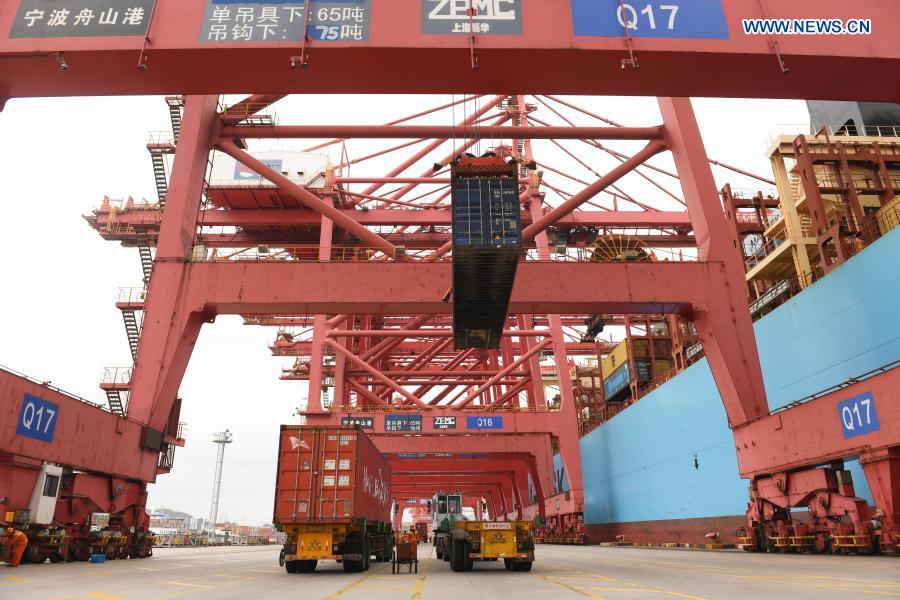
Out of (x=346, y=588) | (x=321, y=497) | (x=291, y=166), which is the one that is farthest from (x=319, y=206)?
(x=291, y=166)

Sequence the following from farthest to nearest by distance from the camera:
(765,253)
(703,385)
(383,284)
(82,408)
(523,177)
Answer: (523,177), (765,253), (703,385), (383,284), (82,408)

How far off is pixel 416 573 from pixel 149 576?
512 centimetres

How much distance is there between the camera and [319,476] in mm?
12984

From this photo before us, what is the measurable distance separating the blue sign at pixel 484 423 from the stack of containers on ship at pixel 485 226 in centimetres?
1509

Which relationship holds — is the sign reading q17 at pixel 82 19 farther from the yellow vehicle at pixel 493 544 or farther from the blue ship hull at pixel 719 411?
the blue ship hull at pixel 719 411

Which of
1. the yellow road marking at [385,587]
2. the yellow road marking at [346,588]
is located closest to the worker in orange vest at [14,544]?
the yellow road marking at [346,588]

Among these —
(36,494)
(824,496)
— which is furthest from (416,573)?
(824,496)

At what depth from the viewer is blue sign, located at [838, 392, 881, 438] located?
1113 centimetres

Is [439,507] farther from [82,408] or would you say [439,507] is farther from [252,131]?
[252,131]

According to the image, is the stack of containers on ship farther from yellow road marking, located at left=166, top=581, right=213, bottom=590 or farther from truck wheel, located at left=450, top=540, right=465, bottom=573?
yellow road marking, located at left=166, top=581, right=213, bottom=590

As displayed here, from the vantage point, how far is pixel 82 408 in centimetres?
1352

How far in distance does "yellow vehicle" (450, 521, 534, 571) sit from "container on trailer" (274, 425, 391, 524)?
2.34 m

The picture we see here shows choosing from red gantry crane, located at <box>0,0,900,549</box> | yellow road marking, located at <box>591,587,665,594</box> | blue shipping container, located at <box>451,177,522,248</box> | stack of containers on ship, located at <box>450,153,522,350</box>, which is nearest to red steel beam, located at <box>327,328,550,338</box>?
red gantry crane, located at <box>0,0,900,549</box>

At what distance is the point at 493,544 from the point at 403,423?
16402mm
